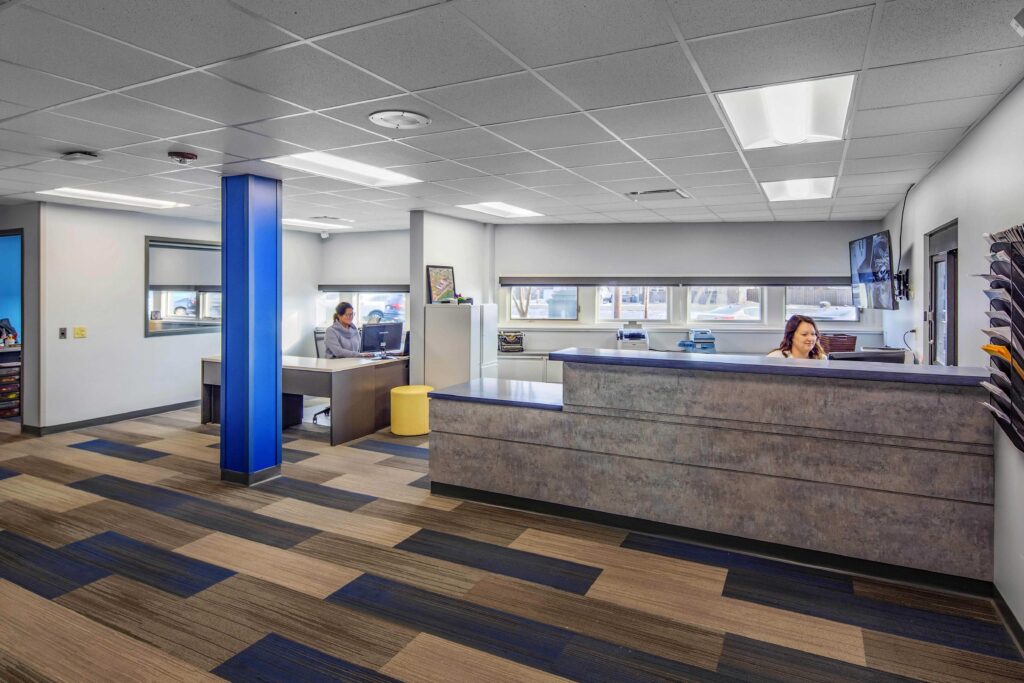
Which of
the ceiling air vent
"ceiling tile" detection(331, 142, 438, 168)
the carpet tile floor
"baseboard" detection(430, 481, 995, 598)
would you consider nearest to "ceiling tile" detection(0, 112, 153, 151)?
"ceiling tile" detection(331, 142, 438, 168)

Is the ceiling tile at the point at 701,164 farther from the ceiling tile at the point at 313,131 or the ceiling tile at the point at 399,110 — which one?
the ceiling tile at the point at 313,131

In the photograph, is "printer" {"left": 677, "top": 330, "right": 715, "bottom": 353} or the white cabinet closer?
the white cabinet

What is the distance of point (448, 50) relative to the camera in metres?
1.82

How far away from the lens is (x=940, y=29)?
1.69 m

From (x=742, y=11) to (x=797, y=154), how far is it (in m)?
1.78

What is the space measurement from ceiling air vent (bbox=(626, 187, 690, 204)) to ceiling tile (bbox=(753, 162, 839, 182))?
65 cm

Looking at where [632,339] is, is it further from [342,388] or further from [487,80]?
[487,80]

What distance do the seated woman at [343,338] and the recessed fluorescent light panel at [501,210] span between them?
1.45m

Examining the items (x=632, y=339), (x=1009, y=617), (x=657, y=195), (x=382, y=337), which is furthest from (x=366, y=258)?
(x=1009, y=617)

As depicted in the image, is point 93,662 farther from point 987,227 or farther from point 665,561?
point 987,227

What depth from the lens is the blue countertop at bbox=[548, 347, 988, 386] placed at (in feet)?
7.27

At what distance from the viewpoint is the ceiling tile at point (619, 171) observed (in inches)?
134

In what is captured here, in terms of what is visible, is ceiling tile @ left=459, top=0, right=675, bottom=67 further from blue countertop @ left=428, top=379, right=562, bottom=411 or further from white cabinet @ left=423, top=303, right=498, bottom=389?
white cabinet @ left=423, top=303, right=498, bottom=389

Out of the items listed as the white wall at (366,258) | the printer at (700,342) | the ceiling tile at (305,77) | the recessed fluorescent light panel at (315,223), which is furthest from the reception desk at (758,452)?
the white wall at (366,258)
